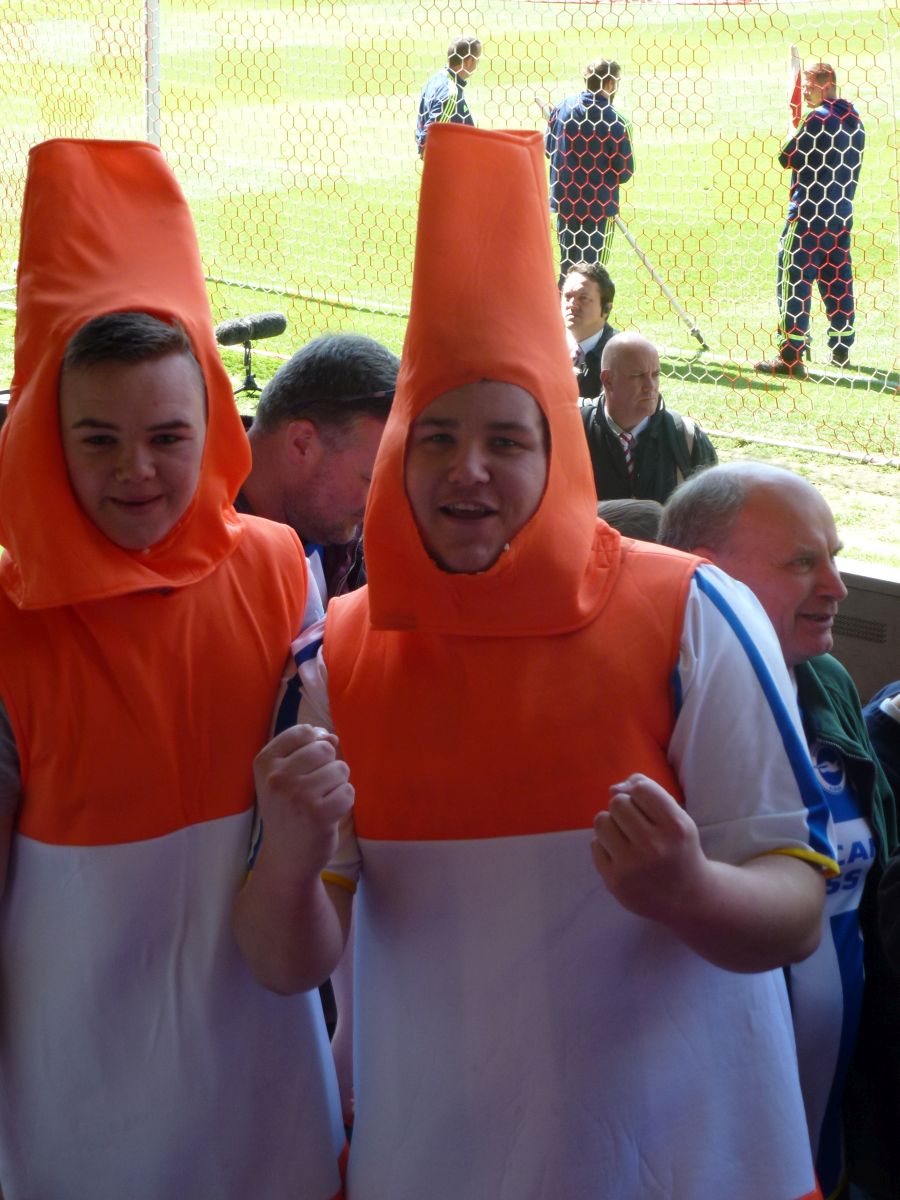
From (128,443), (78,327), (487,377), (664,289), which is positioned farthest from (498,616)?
(664,289)

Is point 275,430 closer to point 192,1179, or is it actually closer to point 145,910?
point 145,910

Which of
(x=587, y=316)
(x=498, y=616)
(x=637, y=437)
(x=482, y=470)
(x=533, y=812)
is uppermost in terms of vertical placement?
(x=482, y=470)

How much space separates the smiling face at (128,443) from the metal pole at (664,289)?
7186 millimetres

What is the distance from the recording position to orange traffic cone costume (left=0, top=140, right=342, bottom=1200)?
1.60m

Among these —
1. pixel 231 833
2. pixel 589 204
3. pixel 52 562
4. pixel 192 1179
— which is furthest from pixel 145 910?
pixel 589 204

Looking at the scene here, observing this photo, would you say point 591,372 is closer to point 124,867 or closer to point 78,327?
point 78,327

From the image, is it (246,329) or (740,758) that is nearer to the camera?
(740,758)

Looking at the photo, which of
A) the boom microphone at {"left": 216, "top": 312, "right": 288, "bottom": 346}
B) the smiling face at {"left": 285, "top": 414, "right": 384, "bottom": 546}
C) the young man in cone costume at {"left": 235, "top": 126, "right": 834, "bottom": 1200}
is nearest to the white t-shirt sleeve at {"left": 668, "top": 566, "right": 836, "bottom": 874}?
the young man in cone costume at {"left": 235, "top": 126, "right": 834, "bottom": 1200}

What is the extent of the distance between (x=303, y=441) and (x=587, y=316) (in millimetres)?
3335

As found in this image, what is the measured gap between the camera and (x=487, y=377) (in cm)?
148

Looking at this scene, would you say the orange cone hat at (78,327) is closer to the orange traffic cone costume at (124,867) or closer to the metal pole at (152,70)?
the orange traffic cone costume at (124,867)

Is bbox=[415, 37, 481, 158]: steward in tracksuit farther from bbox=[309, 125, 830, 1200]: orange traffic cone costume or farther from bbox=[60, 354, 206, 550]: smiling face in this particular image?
bbox=[309, 125, 830, 1200]: orange traffic cone costume

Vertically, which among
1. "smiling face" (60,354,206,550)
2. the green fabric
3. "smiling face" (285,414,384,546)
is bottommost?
the green fabric

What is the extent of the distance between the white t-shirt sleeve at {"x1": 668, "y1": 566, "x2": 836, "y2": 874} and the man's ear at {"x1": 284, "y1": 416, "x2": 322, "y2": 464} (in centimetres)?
102
